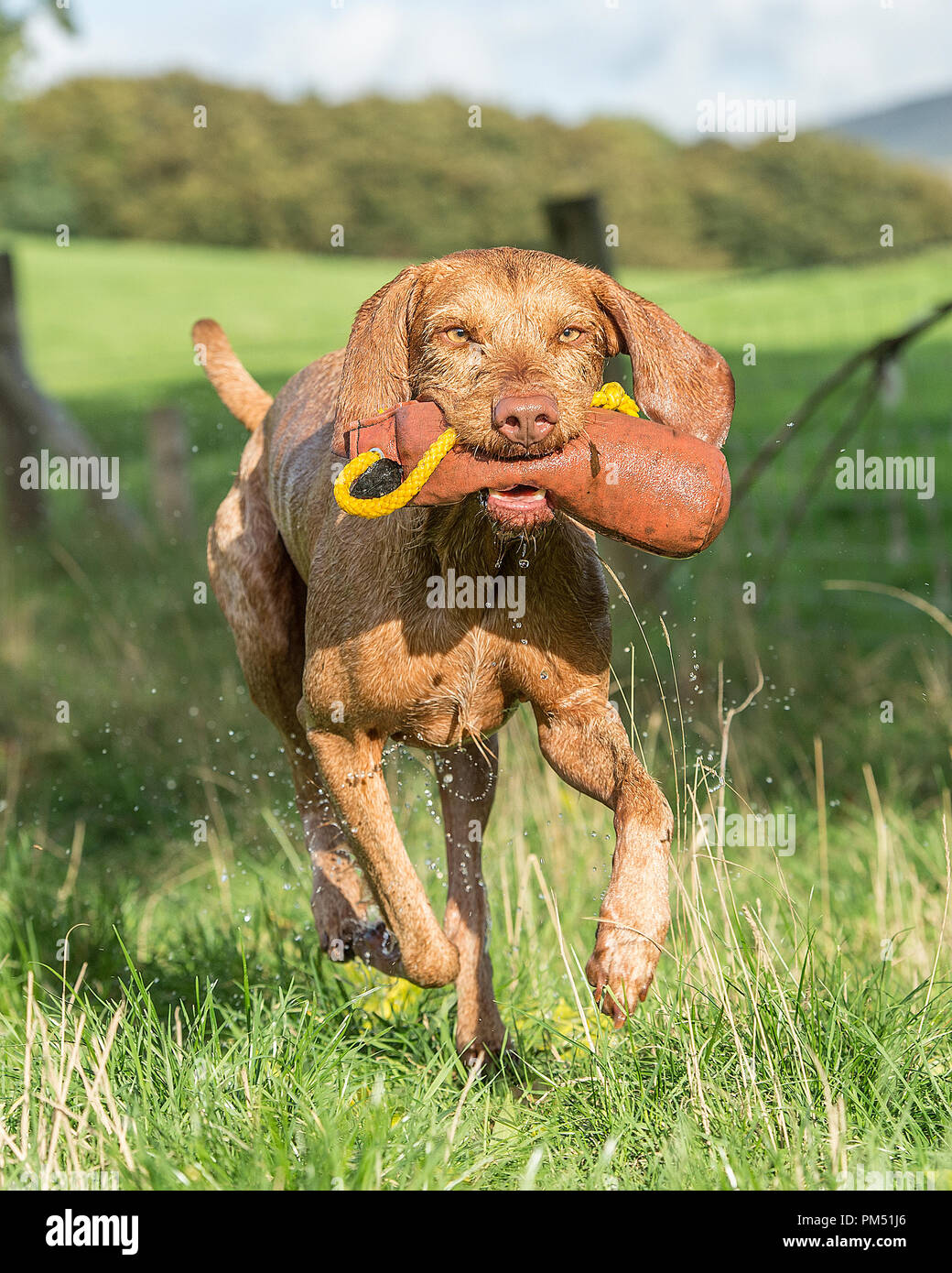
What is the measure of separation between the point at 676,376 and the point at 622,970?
55.0 inches

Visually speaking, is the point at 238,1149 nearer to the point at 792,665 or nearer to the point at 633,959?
the point at 633,959

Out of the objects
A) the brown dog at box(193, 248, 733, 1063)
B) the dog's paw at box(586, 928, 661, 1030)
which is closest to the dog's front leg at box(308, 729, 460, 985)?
the brown dog at box(193, 248, 733, 1063)

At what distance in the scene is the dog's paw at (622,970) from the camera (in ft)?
9.96

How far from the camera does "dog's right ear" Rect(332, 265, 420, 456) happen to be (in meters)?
3.24

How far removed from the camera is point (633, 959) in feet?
10.00

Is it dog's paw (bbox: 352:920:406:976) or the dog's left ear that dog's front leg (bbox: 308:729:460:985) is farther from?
the dog's left ear

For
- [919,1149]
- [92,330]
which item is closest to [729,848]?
[919,1149]

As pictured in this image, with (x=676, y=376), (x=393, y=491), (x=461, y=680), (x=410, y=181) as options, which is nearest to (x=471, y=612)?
(x=461, y=680)

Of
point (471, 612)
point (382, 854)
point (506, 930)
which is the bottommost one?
point (506, 930)

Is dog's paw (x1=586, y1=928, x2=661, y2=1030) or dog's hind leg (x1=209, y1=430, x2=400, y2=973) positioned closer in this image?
dog's paw (x1=586, y1=928, x2=661, y2=1030)

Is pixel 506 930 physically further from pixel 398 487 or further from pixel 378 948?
pixel 398 487

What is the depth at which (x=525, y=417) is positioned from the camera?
9.47 ft

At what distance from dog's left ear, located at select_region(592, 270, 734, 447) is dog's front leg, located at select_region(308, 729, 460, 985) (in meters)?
1.22
